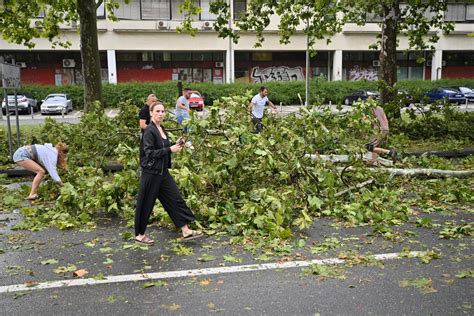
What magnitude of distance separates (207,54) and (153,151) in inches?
1574

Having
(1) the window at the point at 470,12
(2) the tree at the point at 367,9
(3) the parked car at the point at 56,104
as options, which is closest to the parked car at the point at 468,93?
(1) the window at the point at 470,12

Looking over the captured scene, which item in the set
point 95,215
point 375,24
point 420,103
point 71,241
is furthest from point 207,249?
point 375,24

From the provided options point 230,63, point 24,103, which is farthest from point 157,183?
point 230,63

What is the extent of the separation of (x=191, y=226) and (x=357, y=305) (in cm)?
289

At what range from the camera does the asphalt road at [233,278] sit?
173 inches

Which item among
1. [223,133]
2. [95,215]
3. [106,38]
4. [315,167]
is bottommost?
[95,215]

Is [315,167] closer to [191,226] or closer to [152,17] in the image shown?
[191,226]

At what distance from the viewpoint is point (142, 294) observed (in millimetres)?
4691

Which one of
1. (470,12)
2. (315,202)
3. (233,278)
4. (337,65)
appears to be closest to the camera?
(233,278)

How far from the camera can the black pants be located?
607 centimetres

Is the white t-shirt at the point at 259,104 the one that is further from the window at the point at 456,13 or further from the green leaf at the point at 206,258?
the window at the point at 456,13

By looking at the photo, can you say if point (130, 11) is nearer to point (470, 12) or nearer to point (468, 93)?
point (468, 93)

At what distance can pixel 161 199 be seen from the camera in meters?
6.31

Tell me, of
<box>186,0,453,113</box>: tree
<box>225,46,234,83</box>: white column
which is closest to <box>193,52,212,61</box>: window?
<box>225,46,234,83</box>: white column
